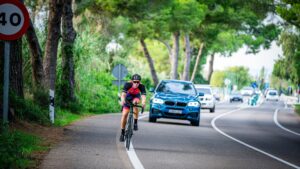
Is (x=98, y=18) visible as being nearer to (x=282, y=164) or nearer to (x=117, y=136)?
(x=117, y=136)

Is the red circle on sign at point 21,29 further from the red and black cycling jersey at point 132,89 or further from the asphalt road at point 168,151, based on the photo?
the red and black cycling jersey at point 132,89

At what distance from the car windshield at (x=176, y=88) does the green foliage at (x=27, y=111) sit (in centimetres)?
693

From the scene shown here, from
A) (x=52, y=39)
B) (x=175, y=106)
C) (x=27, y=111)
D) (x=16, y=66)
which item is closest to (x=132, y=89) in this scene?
(x=16, y=66)

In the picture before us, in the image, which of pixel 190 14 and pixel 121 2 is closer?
pixel 121 2

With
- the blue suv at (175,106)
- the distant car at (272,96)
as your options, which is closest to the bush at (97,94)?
the blue suv at (175,106)

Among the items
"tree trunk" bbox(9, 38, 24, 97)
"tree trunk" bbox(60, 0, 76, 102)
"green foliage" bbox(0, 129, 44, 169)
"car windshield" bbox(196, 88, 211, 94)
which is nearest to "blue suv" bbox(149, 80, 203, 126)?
"tree trunk" bbox(60, 0, 76, 102)

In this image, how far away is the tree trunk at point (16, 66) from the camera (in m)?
18.3

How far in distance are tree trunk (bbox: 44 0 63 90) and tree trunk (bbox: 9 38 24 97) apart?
6195mm

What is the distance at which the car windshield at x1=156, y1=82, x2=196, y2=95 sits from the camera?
90.1 feet

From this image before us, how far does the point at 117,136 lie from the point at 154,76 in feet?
143

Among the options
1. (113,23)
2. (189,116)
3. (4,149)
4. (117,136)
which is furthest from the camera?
(113,23)

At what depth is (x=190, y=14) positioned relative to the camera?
5212cm

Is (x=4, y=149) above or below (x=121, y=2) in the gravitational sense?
below

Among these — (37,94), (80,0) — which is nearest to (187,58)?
(80,0)
